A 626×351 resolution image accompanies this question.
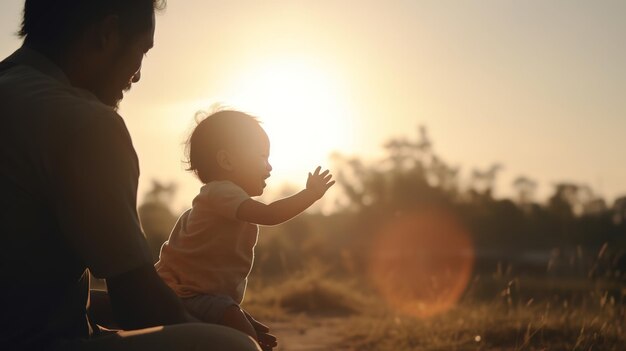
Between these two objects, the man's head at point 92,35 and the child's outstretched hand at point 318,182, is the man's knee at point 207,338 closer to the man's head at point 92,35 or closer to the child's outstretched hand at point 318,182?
the man's head at point 92,35

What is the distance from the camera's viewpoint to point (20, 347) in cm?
197

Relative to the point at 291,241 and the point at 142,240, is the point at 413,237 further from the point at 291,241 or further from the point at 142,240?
the point at 142,240

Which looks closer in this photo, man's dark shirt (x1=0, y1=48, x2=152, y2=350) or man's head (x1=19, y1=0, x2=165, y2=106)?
man's dark shirt (x1=0, y1=48, x2=152, y2=350)

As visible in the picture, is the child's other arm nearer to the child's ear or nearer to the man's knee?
the child's ear

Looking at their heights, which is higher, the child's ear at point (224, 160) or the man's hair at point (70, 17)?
the man's hair at point (70, 17)

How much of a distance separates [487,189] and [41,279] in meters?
64.3

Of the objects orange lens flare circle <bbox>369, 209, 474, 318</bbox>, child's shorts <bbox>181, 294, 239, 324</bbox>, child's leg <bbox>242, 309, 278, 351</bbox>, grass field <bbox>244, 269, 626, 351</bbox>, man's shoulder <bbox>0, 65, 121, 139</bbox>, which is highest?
orange lens flare circle <bbox>369, 209, 474, 318</bbox>

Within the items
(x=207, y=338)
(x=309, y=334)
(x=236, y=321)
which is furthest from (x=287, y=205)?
(x=309, y=334)

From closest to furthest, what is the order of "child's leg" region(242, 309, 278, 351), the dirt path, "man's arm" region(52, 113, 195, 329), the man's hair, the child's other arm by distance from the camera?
"man's arm" region(52, 113, 195, 329), the man's hair, the child's other arm, "child's leg" region(242, 309, 278, 351), the dirt path

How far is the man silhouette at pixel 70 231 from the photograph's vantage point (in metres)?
1.88

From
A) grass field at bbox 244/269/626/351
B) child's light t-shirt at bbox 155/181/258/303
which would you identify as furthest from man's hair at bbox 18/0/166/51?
grass field at bbox 244/269/626/351

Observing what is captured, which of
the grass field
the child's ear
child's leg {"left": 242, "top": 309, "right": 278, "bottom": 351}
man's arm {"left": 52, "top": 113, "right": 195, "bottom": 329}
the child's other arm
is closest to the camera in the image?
man's arm {"left": 52, "top": 113, "right": 195, "bottom": 329}

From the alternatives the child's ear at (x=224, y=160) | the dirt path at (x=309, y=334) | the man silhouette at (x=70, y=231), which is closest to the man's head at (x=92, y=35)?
the man silhouette at (x=70, y=231)

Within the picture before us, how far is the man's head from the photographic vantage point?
216 centimetres
